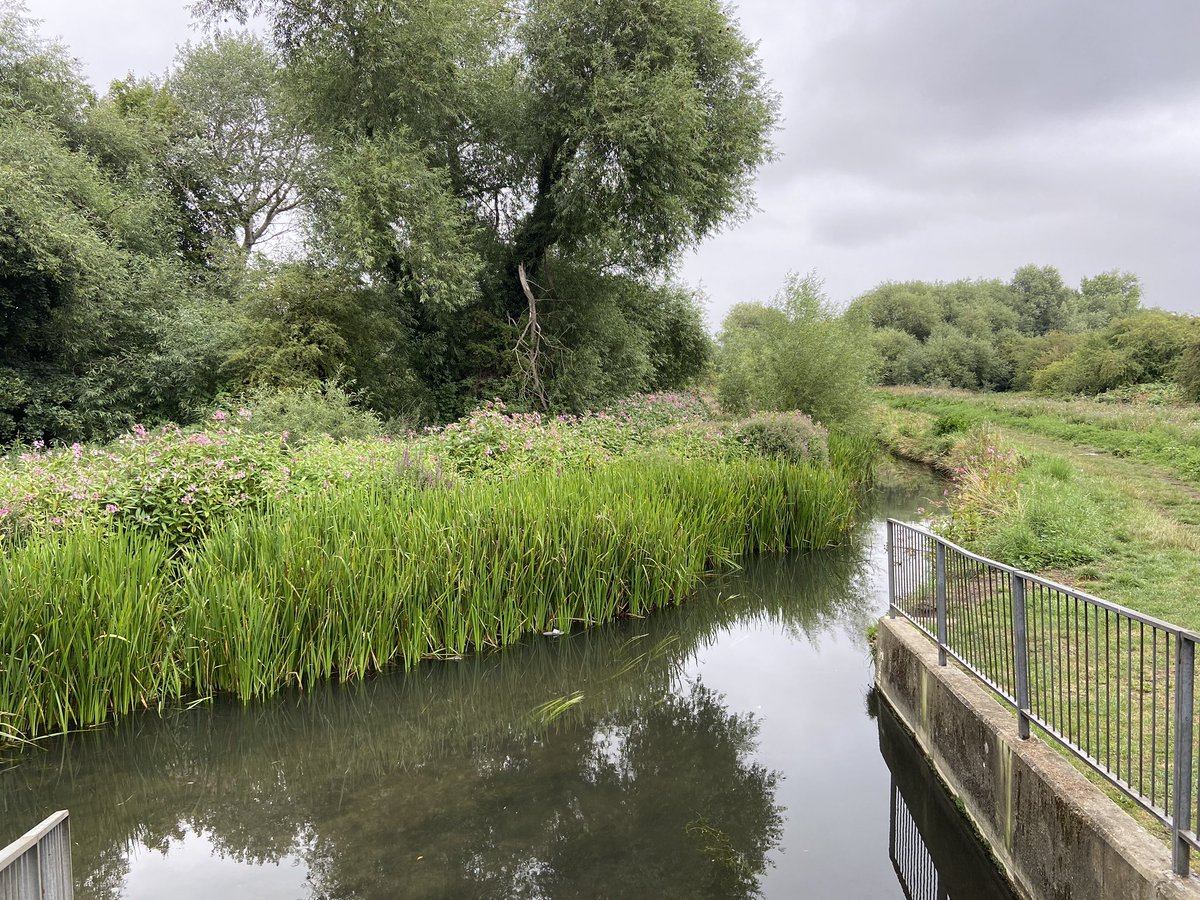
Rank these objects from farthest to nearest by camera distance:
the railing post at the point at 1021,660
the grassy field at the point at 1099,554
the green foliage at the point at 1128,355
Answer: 1. the green foliage at the point at 1128,355
2. the railing post at the point at 1021,660
3. the grassy field at the point at 1099,554

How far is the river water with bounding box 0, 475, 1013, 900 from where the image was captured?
3832 mm

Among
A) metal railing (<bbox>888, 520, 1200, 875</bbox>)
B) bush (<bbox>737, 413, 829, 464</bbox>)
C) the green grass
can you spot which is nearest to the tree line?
bush (<bbox>737, 413, 829, 464</bbox>)

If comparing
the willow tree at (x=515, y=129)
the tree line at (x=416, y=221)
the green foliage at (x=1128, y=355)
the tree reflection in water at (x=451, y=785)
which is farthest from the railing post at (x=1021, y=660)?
the green foliage at (x=1128, y=355)

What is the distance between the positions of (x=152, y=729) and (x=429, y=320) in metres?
12.4

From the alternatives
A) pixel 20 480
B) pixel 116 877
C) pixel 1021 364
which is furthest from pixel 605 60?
pixel 1021 364

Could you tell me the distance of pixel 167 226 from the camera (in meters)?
22.4

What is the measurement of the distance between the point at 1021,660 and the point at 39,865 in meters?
3.75

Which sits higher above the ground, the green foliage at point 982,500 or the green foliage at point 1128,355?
the green foliage at point 1128,355

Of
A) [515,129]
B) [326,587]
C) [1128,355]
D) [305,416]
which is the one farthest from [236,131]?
[1128,355]

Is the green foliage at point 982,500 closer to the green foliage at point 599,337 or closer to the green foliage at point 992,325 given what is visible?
the green foliage at point 599,337

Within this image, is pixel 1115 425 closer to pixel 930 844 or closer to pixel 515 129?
pixel 515 129

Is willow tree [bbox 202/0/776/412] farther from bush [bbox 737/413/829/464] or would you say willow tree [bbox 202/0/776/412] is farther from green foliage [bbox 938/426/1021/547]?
green foliage [bbox 938/426/1021/547]

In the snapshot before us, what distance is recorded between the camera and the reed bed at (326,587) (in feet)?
17.2

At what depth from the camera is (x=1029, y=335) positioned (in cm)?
6312
